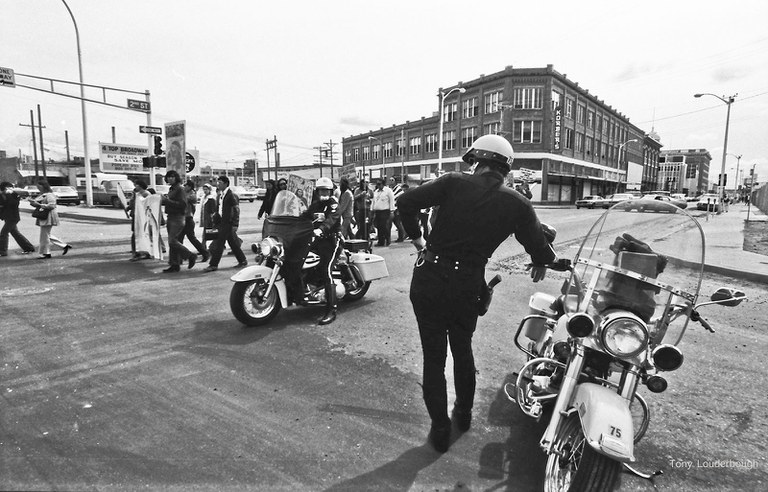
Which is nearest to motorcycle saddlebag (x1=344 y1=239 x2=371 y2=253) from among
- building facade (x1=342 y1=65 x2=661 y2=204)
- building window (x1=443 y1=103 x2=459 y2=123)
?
building facade (x1=342 y1=65 x2=661 y2=204)

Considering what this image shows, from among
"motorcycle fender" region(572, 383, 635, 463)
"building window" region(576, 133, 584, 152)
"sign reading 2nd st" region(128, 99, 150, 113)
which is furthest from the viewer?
"building window" region(576, 133, 584, 152)

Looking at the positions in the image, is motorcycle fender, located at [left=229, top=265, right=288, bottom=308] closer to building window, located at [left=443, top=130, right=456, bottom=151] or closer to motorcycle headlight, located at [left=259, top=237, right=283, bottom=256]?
motorcycle headlight, located at [left=259, top=237, right=283, bottom=256]

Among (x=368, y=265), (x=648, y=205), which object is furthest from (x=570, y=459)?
(x=368, y=265)

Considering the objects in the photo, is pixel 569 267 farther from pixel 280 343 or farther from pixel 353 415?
pixel 280 343

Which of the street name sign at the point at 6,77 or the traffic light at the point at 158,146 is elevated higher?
the street name sign at the point at 6,77

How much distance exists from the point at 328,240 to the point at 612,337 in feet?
12.4

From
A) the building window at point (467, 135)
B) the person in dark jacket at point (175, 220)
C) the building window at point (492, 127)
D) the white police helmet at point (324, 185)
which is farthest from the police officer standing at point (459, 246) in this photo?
the building window at point (467, 135)

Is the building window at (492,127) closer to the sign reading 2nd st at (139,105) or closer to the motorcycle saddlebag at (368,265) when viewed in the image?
the sign reading 2nd st at (139,105)

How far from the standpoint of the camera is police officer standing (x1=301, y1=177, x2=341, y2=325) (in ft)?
17.5

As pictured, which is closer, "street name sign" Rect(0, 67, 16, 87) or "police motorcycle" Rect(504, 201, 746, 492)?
"police motorcycle" Rect(504, 201, 746, 492)

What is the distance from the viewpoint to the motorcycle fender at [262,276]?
498 cm

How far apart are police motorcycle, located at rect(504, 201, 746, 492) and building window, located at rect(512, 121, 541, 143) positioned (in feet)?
147

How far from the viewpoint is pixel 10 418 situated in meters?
3.05

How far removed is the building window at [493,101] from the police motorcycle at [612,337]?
45299 millimetres
